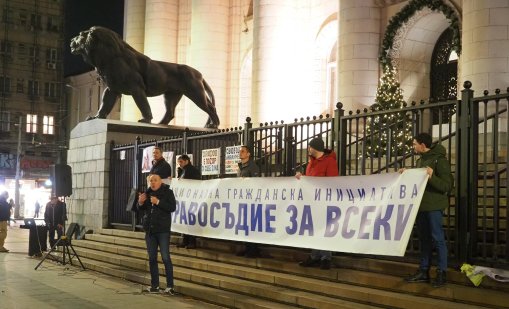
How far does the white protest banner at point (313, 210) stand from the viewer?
8.26 metres

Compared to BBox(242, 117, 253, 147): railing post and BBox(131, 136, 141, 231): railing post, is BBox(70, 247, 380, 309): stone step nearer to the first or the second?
BBox(242, 117, 253, 147): railing post

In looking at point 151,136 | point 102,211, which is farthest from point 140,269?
point 151,136

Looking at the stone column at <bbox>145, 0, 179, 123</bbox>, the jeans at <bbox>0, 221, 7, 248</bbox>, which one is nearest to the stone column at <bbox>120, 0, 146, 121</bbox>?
the stone column at <bbox>145, 0, 179, 123</bbox>

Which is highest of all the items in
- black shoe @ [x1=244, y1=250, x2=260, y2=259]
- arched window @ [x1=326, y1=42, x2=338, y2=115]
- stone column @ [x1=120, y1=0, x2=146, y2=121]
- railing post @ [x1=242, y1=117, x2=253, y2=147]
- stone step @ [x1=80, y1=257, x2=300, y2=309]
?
stone column @ [x1=120, y1=0, x2=146, y2=121]

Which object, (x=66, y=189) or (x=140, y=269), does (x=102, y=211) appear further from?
(x=140, y=269)

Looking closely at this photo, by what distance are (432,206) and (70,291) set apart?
625 centimetres

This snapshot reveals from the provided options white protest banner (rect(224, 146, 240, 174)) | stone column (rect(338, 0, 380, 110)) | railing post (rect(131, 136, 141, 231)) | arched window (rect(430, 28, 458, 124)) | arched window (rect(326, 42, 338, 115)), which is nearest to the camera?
white protest banner (rect(224, 146, 240, 174))

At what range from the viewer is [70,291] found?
1120 centimetres

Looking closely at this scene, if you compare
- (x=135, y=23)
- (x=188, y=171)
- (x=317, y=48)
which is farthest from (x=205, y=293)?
(x=135, y=23)

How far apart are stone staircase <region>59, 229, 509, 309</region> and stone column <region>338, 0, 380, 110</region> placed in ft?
29.4

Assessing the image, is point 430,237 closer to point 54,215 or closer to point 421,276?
point 421,276

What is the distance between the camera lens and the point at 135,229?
53.6 ft

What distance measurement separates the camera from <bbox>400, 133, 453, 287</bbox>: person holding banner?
7949 millimetres

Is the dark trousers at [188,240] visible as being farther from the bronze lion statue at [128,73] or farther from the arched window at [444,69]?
the arched window at [444,69]
